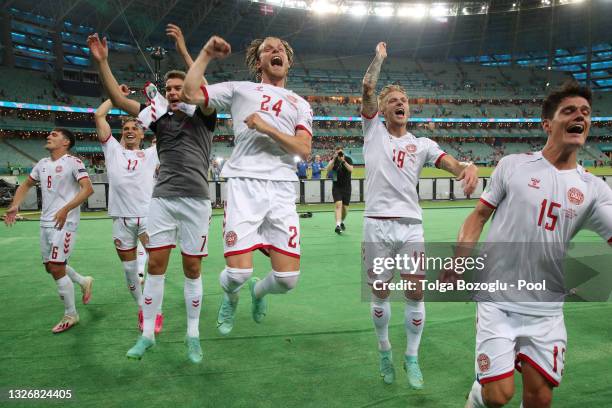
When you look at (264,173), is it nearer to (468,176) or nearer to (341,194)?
(468,176)

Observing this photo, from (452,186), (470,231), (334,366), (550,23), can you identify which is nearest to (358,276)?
(334,366)

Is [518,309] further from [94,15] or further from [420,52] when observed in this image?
[420,52]

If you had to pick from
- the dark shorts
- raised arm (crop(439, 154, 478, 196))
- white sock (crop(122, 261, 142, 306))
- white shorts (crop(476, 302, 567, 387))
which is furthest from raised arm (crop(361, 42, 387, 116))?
the dark shorts

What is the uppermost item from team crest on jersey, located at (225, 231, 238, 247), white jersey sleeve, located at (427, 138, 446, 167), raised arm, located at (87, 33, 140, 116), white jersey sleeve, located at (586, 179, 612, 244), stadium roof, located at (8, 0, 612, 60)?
stadium roof, located at (8, 0, 612, 60)

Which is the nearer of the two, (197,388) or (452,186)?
(197,388)

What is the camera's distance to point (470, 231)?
8.71 feet

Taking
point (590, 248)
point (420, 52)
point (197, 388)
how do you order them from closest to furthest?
point (197, 388)
point (590, 248)
point (420, 52)

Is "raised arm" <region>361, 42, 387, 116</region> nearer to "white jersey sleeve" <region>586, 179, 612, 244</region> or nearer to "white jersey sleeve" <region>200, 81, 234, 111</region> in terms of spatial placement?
"white jersey sleeve" <region>200, 81, 234, 111</region>

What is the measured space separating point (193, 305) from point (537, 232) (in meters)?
2.86

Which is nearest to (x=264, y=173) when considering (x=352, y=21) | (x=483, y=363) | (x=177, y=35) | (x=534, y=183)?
(x=177, y=35)

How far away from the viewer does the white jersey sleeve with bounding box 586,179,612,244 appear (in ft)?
8.15

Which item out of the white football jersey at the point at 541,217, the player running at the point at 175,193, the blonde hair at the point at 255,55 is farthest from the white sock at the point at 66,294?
the white football jersey at the point at 541,217

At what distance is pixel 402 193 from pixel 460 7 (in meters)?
60.5

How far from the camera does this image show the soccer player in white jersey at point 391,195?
3.64 metres
